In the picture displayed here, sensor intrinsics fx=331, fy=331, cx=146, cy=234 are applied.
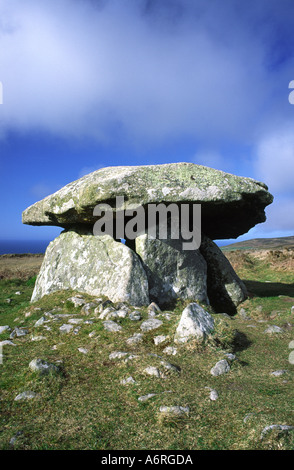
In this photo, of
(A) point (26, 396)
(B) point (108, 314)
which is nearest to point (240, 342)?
(B) point (108, 314)

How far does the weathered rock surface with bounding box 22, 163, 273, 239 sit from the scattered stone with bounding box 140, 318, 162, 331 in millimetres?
3498

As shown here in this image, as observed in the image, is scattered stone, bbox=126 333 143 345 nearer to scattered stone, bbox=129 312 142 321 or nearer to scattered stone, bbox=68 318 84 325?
scattered stone, bbox=129 312 142 321

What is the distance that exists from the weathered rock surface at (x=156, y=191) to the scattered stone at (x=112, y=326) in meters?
3.54

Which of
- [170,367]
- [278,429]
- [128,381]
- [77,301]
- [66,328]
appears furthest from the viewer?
[77,301]

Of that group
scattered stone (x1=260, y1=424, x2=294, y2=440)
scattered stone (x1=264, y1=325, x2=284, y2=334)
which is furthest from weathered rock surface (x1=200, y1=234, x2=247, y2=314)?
scattered stone (x1=260, y1=424, x2=294, y2=440)

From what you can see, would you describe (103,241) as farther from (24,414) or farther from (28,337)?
(24,414)

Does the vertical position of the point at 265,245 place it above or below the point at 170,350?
below

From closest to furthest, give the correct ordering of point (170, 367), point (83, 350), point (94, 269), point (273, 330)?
point (170, 367) → point (83, 350) → point (273, 330) → point (94, 269)

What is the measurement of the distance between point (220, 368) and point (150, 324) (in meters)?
2.19

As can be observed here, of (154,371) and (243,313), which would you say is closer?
(154,371)

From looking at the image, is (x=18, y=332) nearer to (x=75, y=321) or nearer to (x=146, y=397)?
(x=75, y=321)

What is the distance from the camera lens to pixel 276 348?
6848 millimetres

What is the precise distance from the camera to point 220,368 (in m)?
5.51
